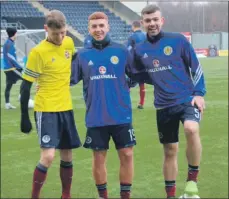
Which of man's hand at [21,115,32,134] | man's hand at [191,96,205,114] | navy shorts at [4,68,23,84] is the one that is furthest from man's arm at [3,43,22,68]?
man's hand at [191,96,205,114]

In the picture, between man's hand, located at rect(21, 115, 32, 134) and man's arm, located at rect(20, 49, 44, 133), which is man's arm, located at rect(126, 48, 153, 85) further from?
man's hand, located at rect(21, 115, 32, 134)

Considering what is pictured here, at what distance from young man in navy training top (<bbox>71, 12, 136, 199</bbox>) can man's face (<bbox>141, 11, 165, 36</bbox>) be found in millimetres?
269

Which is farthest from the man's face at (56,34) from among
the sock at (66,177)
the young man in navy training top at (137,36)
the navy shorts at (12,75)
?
the navy shorts at (12,75)

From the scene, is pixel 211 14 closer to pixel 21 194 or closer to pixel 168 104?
pixel 168 104

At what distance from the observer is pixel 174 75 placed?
4152 millimetres

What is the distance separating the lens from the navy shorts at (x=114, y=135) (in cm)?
419

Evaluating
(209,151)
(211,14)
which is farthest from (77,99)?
(211,14)

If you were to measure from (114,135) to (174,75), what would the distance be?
2.36ft

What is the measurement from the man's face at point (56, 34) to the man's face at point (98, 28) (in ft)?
0.74

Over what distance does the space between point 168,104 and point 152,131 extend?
5.11 m

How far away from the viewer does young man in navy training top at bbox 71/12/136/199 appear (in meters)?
4.05

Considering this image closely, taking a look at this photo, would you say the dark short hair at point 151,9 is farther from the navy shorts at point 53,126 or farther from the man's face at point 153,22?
the navy shorts at point 53,126

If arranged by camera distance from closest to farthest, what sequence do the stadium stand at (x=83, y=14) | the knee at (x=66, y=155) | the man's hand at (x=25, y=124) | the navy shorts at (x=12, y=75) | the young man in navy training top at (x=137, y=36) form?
the man's hand at (x=25, y=124)
the knee at (x=66, y=155)
the young man in navy training top at (x=137, y=36)
the navy shorts at (x=12, y=75)
the stadium stand at (x=83, y=14)

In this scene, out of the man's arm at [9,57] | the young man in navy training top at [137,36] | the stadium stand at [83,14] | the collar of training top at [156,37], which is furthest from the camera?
the stadium stand at [83,14]
